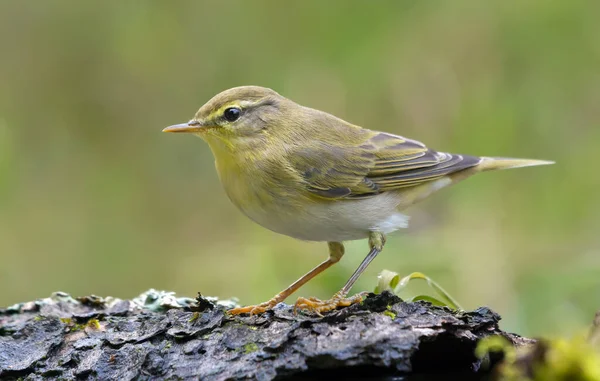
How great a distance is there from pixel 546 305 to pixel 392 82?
3815 mm

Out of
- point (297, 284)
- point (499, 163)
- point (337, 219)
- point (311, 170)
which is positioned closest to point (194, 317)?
point (297, 284)

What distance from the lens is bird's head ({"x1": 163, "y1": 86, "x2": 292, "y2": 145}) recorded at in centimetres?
451

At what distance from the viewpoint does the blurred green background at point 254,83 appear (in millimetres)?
7020

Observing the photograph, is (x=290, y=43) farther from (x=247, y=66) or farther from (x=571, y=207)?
(x=571, y=207)

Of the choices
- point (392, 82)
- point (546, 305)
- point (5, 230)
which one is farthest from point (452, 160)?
point (5, 230)

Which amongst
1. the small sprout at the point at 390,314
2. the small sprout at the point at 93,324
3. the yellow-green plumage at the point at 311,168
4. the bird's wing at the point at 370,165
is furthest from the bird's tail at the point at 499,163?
the small sprout at the point at 93,324

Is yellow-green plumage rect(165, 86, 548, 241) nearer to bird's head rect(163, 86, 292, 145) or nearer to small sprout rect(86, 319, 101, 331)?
bird's head rect(163, 86, 292, 145)

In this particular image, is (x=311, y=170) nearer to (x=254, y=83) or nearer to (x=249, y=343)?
(x=249, y=343)

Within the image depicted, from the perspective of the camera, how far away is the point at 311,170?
14.6 feet

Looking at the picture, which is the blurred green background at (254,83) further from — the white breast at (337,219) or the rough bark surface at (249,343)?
the rough bark surface at (249,343)

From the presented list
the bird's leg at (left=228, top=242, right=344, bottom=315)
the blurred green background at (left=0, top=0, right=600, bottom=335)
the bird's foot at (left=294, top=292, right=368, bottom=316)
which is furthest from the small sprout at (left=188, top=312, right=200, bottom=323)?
the blurred green background at (left=0, top=0, right=600, bottom=335)

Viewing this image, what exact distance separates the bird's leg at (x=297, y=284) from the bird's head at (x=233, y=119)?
36.1 inches

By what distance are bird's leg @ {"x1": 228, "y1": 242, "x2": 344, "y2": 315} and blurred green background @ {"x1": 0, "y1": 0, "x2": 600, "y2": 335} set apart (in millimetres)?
1238

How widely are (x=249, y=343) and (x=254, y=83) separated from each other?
5822 mm
